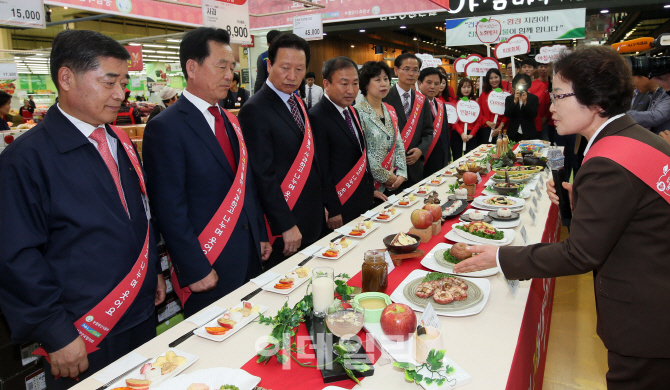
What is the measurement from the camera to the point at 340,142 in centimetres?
294

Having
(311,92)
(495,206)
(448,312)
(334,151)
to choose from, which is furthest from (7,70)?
(448,312)

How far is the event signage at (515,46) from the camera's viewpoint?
6.85m

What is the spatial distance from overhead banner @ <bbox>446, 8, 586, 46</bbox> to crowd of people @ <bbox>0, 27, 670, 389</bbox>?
599cm

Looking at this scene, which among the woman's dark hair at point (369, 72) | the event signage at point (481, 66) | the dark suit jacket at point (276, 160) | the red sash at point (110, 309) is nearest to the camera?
the red sash at point (110, 309)

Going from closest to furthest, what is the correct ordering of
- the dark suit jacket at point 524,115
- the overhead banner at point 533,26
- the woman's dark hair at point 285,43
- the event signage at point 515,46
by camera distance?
the woman's dark hair at point 285,43 → the dark suit jacket at point 524,115 → the event signage at point 515,46 → the overhead banner at point 533,26

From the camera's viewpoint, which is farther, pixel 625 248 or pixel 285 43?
pixel 285 43

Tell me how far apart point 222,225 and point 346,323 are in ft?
3.14

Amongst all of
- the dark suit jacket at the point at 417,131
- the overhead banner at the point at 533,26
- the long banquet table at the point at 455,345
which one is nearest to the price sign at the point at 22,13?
the dark suit jacket at the point at 417,131

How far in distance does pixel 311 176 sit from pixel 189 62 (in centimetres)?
98

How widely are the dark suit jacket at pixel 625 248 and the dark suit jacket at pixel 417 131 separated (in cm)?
291

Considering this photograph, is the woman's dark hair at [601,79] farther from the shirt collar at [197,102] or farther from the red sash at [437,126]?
the red sash at [437,126]

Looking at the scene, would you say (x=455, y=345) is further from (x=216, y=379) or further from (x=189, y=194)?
(x=189, y=194)

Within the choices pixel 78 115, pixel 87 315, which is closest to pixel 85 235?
pixel 87 315

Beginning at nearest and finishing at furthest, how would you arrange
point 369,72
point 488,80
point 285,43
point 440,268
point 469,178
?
point 440,268, point 285,43, point 469,178, point 369,72, point 488,80
